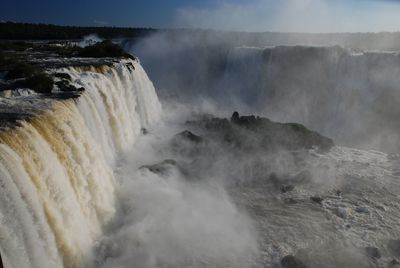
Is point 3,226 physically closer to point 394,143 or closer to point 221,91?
point 394,143

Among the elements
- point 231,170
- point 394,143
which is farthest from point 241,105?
point 231,170

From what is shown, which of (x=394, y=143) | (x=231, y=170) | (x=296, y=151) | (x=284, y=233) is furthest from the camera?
(x=394, y=143)

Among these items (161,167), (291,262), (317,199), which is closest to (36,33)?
(161,167)

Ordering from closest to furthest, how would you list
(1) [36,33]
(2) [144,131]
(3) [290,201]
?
(3) [290,201], (2) [144,131], (1) [36,33]

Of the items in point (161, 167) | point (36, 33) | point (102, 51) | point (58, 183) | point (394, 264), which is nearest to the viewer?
point (58, 183)

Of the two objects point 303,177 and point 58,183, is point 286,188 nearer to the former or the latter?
point 303,177

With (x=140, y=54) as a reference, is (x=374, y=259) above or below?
below
